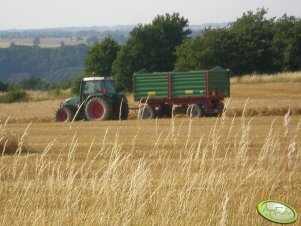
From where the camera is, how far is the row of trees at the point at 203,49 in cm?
5644

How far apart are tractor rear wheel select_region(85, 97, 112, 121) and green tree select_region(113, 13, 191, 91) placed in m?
30.0

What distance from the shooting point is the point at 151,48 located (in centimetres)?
6069

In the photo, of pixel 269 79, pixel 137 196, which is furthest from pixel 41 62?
pixel 137 196

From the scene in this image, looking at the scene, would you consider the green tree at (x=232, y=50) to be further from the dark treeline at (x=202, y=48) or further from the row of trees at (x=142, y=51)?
the row of trees at (x=142, y=51)

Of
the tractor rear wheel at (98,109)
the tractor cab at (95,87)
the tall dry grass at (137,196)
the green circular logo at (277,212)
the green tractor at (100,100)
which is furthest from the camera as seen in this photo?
the tractor cab at (95,87)

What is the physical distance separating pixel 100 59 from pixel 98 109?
1436 inches

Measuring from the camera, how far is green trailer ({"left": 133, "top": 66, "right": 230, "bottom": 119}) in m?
27.1

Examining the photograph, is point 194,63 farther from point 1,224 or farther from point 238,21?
point 1,224

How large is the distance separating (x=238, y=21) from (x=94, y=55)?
12.7 meters

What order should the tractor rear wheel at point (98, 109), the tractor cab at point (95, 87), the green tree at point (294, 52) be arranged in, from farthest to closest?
1. the green tree at point (294, 52)
2. the tractor cab at point (95, 87)
3. the tractor rear wheel at point (98, 109)

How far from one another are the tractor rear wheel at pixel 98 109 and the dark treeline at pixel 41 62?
83.9 meters

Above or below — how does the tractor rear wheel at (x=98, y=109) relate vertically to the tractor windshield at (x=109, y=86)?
below

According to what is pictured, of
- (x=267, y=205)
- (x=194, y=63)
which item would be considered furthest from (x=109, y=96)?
(x=194, y=63)

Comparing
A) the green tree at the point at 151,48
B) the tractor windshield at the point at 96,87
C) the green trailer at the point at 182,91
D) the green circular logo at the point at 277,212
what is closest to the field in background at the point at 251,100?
the green trailer at the point at 182,91
